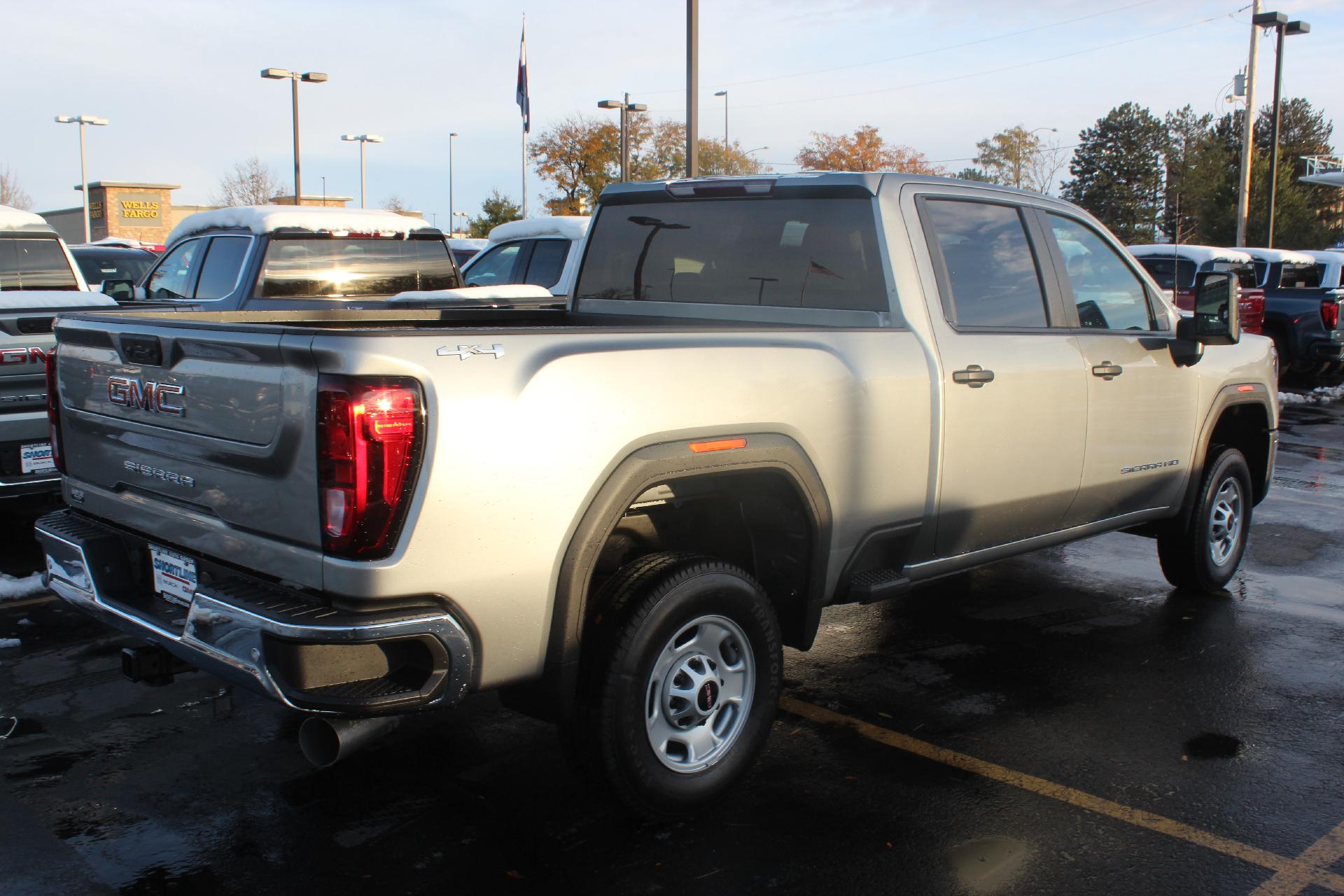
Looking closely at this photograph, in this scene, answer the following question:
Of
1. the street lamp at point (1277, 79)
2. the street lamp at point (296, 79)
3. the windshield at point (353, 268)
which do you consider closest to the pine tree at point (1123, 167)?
the street lamp at point (1277, 79)

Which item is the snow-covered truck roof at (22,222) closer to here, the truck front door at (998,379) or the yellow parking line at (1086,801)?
Answer: the truck front door at (998,379)

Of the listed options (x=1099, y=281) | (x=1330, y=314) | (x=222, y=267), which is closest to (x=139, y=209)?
(x=222, y=267)

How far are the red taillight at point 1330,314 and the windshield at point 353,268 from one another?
1256 cm

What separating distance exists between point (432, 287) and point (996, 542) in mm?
6318

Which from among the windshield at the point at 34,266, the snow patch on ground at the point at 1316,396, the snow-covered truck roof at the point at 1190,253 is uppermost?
the snow-covered truck roof at the point at 1190,253

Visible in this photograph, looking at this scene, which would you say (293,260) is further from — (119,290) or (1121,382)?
(1121,382)

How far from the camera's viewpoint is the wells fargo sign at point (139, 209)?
189ft

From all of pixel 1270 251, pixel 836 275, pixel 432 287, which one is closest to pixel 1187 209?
pixel 1270 251

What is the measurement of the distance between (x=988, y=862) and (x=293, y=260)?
7066mm

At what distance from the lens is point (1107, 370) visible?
501 cm

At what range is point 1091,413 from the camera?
16.3 feet

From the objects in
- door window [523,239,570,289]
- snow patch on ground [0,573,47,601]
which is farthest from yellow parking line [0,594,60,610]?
door window [523,239,570,289]

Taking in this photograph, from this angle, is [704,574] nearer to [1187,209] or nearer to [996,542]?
[996,542]

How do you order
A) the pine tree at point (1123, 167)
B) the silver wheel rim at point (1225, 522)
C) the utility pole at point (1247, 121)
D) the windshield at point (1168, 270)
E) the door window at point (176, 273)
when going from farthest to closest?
the pine tree at point (1123, 167) < the utility pole at point (1247, 121) < the windshield at point (1168, 270) < the door window at point (176, 273) < the silver wheel rim at point (1225, 522)
